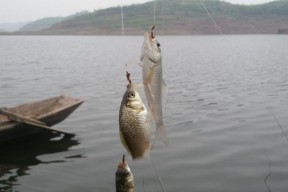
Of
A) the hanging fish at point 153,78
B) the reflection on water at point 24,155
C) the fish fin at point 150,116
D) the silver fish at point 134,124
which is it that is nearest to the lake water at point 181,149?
the reflection on water at point 24,155

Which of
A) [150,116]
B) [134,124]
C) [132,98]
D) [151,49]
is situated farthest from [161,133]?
[151,49]

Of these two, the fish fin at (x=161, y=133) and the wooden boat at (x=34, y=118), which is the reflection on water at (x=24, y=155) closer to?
the wooden boat at (x=34, y=118)

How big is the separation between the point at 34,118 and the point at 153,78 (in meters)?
11.8

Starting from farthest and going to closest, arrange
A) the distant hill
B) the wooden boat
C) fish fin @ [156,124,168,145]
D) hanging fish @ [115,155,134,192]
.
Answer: the distant hill
the wooden boat
hanging fish @ [115,155,134,192]
fish fin @ [156,124,168,145]

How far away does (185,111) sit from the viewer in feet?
68.7

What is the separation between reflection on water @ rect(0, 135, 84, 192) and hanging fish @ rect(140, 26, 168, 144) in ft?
30.0

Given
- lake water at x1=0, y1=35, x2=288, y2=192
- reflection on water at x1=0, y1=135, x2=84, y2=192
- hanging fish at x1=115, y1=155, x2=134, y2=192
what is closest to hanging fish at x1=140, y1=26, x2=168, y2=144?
lake water at x1=0, y1=35, x2=288, y2=192

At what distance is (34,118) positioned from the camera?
14172mm

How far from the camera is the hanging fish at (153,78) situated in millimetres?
2865

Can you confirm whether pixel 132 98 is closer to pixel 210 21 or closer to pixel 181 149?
pixel 181 149

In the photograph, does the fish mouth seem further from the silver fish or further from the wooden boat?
the wooden boat

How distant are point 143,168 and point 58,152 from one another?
3.55 meters

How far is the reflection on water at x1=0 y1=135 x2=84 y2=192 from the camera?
12.1 metres

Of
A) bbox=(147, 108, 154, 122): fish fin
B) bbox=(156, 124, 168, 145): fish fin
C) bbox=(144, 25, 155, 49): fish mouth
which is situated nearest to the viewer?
bbox=(144, 25, 155, 49): fish mouth
